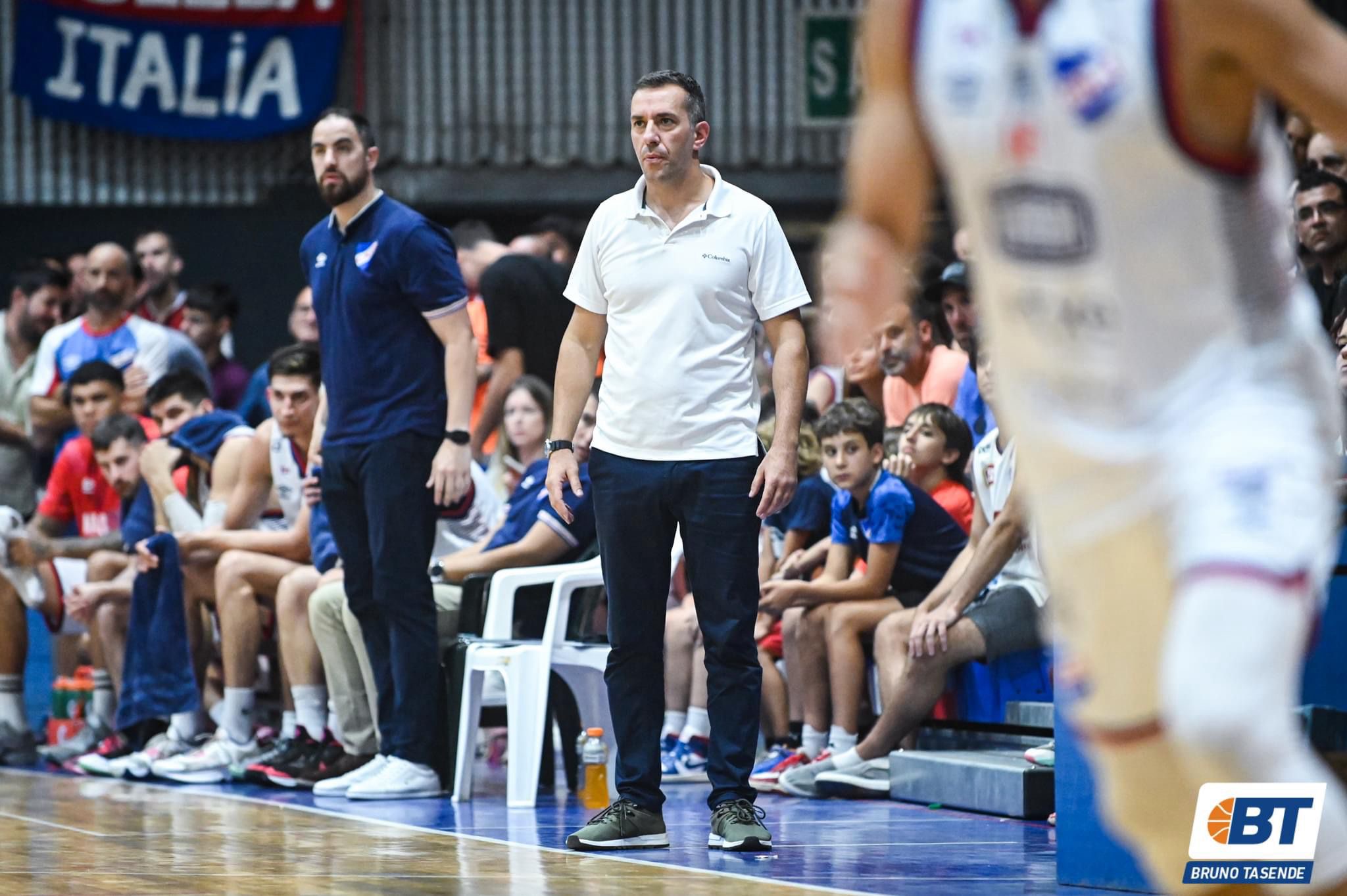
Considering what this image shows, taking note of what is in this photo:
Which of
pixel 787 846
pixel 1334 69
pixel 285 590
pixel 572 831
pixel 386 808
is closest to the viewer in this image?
pixel 1334 69

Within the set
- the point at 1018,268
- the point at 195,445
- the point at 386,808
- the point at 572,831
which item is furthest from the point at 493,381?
the point at 1018,268

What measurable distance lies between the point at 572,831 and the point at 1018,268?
142 inches

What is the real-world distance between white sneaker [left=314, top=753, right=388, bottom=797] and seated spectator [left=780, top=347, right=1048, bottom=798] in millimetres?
1532

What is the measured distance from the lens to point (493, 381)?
8531mm

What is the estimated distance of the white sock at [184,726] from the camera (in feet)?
26.5

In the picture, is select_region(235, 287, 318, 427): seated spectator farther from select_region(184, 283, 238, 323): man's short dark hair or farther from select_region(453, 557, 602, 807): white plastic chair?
select_region(453, 557, 602, 807): white plastic chair

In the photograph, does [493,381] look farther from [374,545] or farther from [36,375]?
[36,375]

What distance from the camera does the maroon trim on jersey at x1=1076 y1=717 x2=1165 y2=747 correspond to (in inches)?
106

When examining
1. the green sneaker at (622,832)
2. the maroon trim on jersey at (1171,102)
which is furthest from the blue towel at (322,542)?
the maroon trim on jersey at (1171,102)

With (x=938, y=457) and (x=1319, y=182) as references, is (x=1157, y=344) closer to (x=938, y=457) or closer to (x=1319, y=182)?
(x=1319, y=182)

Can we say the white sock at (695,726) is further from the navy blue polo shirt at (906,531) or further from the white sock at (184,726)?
the white sock at (184,726)

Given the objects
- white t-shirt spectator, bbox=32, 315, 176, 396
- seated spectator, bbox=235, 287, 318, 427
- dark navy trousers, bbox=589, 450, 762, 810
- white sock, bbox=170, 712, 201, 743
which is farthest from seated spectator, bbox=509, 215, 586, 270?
dark navy trousers, bbox=589, 450, 762, 810

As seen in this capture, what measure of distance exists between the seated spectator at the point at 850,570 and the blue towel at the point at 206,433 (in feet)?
8.71

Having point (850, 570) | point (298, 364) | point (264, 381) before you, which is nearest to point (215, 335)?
point (264, 381)
